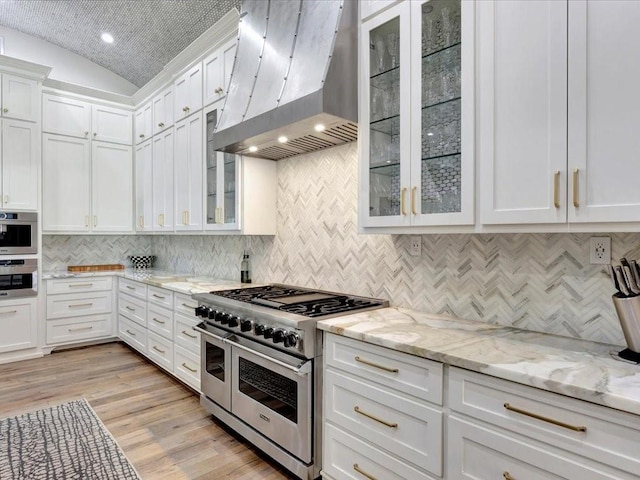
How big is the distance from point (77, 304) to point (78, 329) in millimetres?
298

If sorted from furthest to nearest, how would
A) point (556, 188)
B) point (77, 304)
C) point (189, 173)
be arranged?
point (77, 304), point (189, 173), point (556, 188)

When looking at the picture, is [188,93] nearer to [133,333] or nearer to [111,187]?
[111,187]

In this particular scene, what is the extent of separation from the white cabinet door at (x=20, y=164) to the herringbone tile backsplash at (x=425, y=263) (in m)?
2.16

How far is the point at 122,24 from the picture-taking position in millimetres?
4168

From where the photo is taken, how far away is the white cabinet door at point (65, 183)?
4531mm

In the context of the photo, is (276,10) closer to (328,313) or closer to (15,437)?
(328,313)

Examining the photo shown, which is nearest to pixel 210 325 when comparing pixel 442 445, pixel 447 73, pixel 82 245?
pixel 442 445

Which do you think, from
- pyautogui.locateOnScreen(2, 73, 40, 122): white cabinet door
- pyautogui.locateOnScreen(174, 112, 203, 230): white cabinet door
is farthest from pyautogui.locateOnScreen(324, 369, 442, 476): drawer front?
pyautogui.locateOnScreen(2, 73, 40, 122): white cabinet door

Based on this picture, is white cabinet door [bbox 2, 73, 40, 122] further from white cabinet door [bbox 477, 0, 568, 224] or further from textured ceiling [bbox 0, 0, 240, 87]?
white cabinet door [bbox 477, 0, 568, 224]

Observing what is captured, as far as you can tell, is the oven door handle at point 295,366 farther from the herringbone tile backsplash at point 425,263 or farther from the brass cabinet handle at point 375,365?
the herringbone tile backsplash at point 425,263

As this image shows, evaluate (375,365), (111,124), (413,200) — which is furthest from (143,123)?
(375,365)

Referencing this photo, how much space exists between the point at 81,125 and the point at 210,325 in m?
3.58

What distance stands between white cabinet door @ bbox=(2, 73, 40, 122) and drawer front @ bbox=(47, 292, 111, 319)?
202 cm

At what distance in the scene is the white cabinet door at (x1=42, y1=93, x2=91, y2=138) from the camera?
4.54 metres
